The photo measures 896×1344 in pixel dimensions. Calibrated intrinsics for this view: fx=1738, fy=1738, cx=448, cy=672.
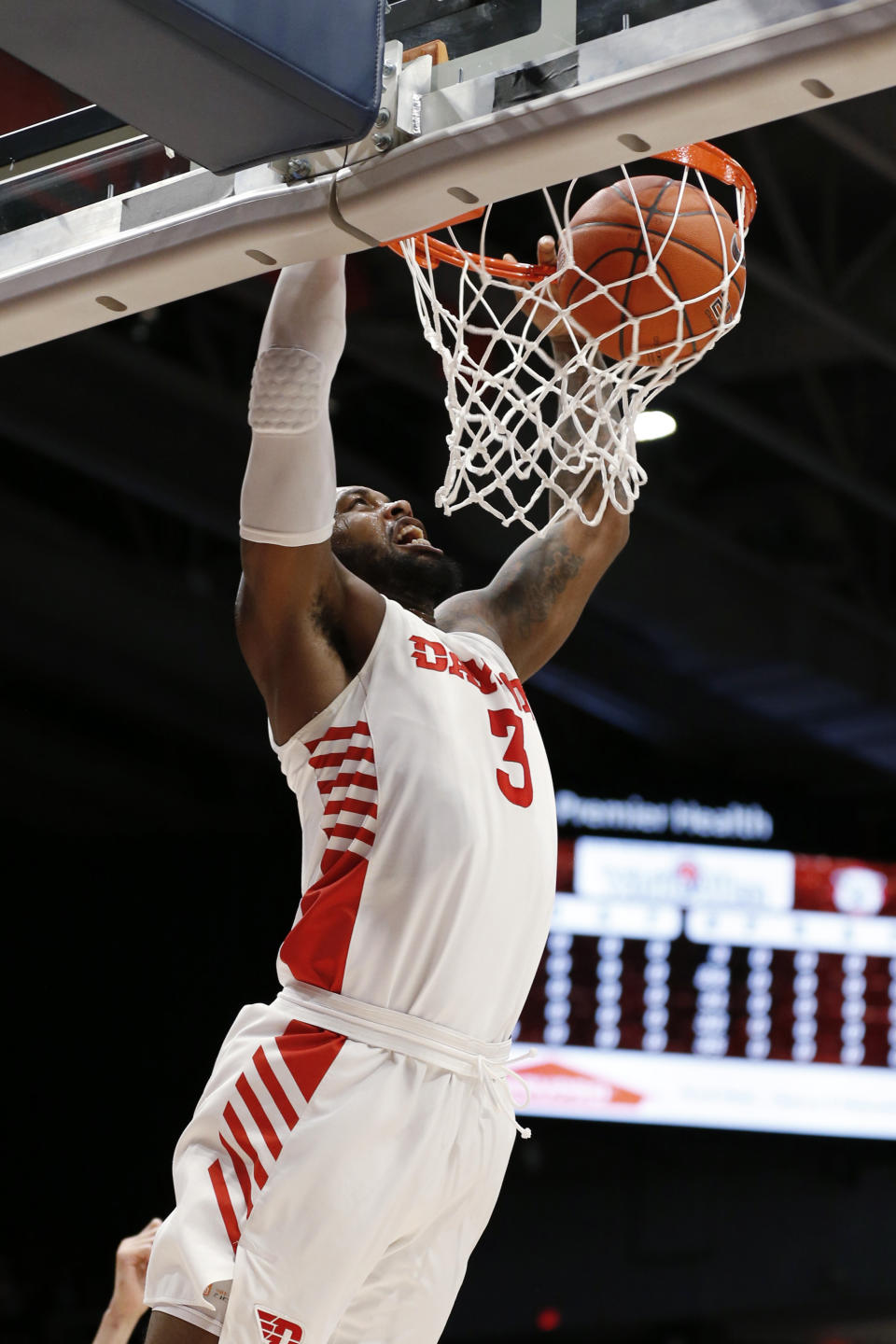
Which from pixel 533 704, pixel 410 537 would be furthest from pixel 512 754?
pixel 533 704

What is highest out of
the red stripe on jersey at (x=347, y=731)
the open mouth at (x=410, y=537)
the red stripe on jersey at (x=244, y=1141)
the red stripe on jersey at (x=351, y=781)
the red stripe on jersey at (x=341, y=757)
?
the open mouth at (x=410, y=537)

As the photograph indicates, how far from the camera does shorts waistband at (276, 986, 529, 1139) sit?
8.29 feet

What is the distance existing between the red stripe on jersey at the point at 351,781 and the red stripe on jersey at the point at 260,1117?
17.5 inches

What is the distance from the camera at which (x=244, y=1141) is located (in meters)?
2.51

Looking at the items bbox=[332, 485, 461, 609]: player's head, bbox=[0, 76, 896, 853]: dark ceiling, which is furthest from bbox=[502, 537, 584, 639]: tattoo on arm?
bbox=[0, 76, 896, 853]: dark ceiling

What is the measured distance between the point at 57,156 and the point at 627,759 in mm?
8546

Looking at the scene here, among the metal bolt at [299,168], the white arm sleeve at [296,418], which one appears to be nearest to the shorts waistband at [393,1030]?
the white arm sleeve at [296,418]

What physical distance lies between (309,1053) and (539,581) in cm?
108

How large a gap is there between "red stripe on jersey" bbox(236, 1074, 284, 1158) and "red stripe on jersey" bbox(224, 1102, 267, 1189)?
2 centimetres

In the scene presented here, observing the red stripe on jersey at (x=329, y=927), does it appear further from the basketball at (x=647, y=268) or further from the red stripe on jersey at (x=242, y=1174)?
the basketball at (x=647, y=268)

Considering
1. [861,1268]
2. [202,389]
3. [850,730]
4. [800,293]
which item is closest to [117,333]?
[202,389]

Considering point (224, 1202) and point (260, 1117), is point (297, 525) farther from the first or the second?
point (224, 1202)

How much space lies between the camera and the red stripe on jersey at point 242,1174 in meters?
2.47

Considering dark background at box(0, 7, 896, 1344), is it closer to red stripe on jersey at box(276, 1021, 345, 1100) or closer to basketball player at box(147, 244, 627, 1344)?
basketball player at box(147, 244, 627, 1344)
